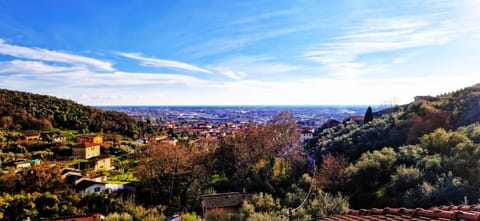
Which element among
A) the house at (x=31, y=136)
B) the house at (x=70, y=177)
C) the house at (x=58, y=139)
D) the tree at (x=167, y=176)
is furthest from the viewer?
the house at (x=58, y=139)

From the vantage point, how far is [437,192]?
10.5m

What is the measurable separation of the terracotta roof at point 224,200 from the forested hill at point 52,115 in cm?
3936

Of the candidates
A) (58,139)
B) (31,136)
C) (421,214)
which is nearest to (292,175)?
(421,214)

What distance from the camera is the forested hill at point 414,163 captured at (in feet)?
35.7

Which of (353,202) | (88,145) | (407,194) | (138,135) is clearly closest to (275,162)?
(353,202)

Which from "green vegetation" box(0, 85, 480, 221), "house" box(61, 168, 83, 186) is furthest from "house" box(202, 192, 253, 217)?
"house" box(61, 168, 83, 186)

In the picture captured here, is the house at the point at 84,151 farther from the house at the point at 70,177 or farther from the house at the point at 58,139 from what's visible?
the house at the point at 70,177

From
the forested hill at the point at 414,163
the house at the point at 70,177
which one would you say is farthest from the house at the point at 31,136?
the forested hill at the point at 414,163

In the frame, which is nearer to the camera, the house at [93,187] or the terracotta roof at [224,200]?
the terracotta roof at [224,200]

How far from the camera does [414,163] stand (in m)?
13.9

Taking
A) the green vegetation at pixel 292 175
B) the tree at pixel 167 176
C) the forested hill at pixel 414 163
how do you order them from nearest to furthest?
the forested hill at pixel 414 163
the green vegetation at pixel 292 175
the tree at pixel 167 176

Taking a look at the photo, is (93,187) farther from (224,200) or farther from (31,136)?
(31,136)

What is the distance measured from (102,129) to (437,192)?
52.6m

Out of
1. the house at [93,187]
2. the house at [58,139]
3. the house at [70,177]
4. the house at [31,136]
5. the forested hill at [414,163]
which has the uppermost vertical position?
the forested hill at [414,163]
